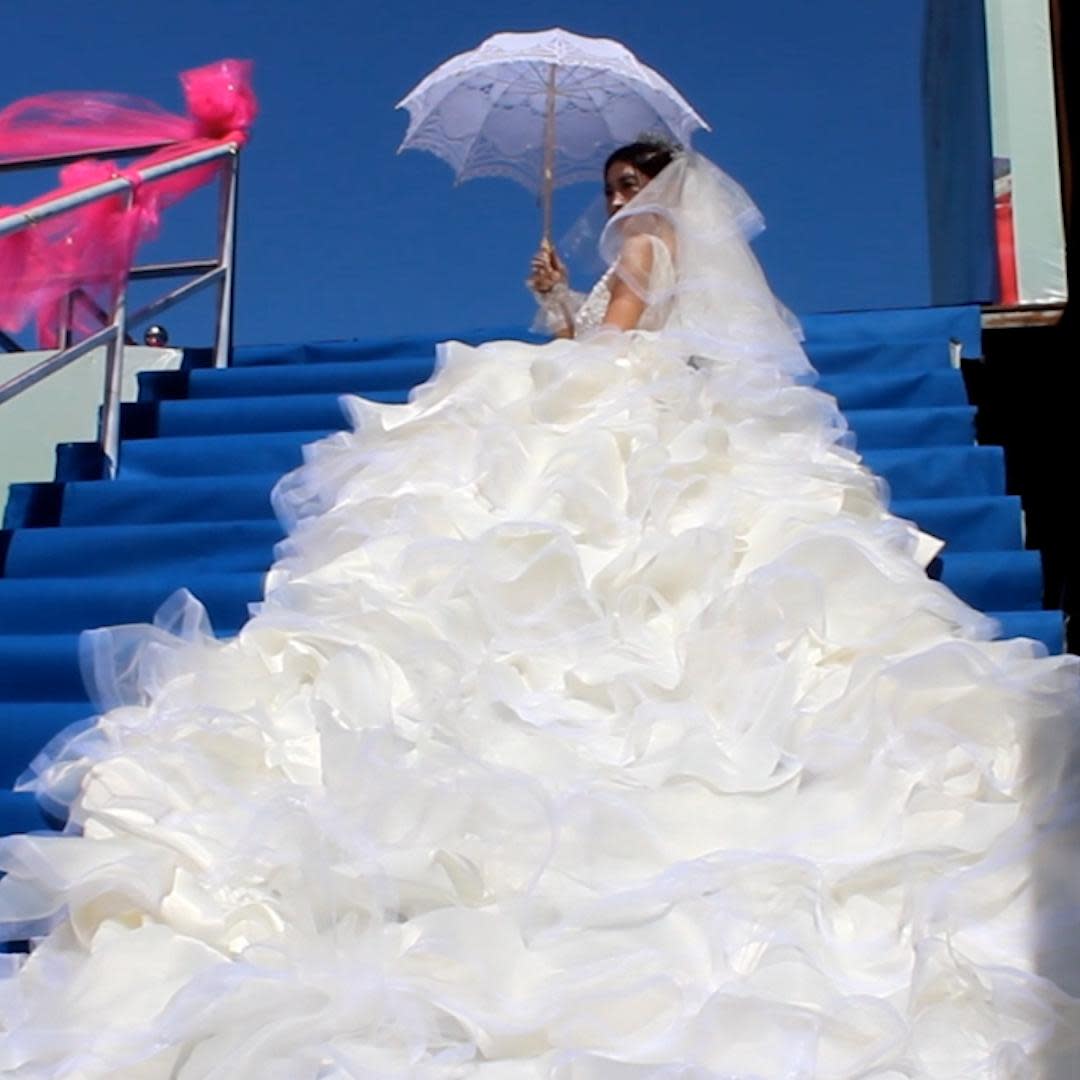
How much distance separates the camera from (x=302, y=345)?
16.5 feet

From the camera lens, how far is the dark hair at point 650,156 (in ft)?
13.9

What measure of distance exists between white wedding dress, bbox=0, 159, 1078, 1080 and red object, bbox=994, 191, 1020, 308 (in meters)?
2.93

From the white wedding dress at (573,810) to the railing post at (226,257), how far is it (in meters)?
1.74

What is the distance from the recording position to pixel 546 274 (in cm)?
446

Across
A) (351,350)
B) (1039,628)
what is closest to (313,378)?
(351,350)

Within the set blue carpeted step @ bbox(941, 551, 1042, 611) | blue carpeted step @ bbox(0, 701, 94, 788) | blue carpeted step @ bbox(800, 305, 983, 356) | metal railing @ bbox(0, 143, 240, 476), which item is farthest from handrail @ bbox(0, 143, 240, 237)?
blue carpeted step @ bbox(941, 551, 1042, 611)

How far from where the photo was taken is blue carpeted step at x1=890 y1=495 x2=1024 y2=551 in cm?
350

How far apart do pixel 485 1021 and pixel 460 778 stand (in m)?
0.45

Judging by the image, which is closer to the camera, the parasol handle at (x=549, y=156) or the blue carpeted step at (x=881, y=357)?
the blue carpeted step at (x=881, y=357)

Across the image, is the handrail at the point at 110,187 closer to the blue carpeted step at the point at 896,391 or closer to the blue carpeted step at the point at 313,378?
the blue carpeted step at the point at 313,378

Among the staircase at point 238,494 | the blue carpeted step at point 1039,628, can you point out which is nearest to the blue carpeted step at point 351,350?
the staircase at point 238,494

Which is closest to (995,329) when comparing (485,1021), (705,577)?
(705,577)

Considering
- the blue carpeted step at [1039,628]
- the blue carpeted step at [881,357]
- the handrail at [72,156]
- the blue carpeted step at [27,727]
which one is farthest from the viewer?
the blue carpeted step at [881,357]

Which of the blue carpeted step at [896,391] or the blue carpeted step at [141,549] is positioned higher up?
the blue carpeted step at [896,391]
